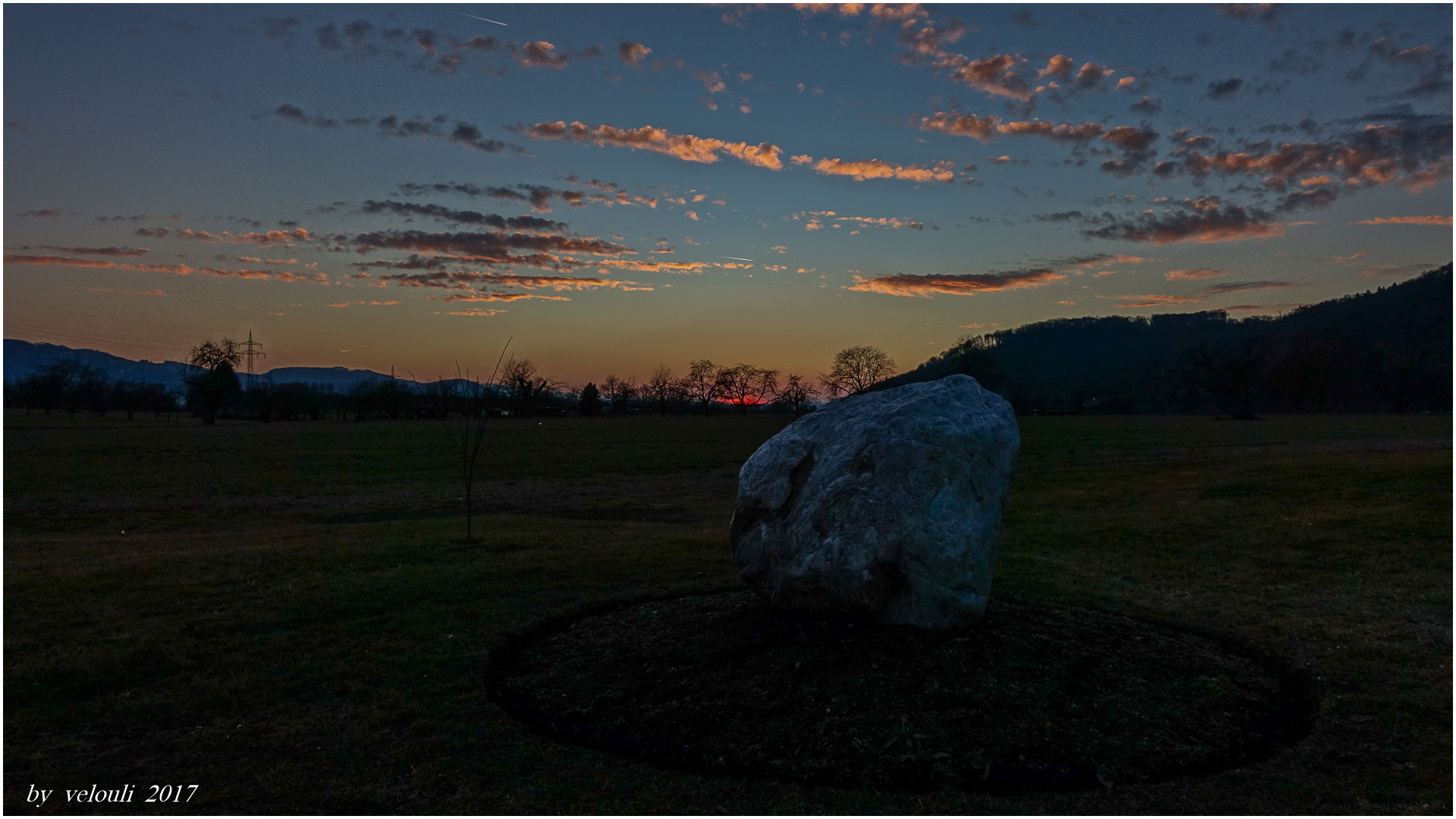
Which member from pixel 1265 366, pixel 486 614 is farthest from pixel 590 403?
pixel 486 614

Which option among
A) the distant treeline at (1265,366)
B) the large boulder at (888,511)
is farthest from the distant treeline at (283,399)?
the large boulder at (888,511)

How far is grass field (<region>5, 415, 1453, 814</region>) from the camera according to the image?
5.25 meters

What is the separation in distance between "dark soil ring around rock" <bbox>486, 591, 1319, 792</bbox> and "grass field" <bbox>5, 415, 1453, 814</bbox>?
0.84ft

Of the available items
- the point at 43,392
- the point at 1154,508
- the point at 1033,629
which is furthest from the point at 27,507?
the point at 43,392

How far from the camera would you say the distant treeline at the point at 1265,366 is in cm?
9444

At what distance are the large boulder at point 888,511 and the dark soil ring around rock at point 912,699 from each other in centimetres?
35

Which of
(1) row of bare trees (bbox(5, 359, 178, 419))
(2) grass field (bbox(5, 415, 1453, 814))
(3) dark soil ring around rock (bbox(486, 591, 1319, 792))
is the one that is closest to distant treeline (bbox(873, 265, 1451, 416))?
(2) grass field (bbox(5, 415, 1453, 814))

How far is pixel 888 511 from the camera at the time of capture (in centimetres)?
720

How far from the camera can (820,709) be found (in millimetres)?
6094

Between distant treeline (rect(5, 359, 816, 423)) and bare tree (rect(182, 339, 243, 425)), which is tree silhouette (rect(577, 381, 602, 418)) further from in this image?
bare tree (rect(182, 339, 243, 425))

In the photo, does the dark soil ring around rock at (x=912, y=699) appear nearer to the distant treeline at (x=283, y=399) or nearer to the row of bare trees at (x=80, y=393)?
the distant treeline at (x=283, y=399)

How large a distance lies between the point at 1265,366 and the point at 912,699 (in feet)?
385

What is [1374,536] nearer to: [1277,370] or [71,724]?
[71,724]

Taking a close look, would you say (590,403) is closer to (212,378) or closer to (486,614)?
(212,378)
